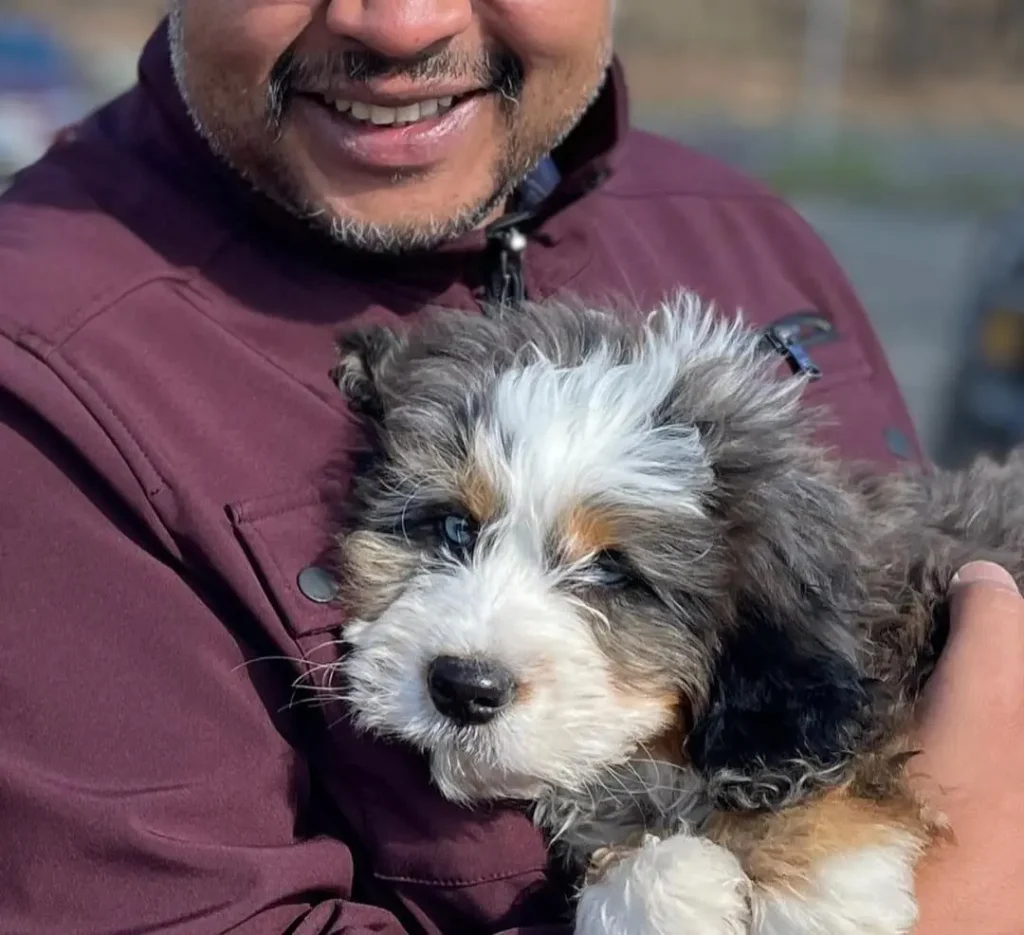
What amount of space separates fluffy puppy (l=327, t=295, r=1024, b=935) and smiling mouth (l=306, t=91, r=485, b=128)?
1.72ft

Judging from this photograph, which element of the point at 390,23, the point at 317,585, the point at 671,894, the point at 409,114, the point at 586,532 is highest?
the point at 390,23

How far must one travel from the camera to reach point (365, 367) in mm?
2854

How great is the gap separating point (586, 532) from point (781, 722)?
0.41m

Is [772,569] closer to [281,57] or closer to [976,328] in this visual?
[281,57]

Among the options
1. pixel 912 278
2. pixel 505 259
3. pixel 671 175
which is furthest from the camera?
pixel 912 278

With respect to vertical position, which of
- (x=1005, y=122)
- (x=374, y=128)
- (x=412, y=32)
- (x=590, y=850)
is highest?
(x=412, y=32)

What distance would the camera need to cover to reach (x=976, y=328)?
26.2ft

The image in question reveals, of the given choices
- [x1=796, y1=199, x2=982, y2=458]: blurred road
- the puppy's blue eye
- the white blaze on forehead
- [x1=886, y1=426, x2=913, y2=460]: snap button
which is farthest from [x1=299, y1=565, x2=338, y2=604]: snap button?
[x1=796, y1=199, x2=982, y2=458]: blurred road

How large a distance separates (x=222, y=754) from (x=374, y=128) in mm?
1201

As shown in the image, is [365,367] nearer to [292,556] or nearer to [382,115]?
[292,556]

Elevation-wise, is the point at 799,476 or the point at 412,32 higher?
the point at 412,32

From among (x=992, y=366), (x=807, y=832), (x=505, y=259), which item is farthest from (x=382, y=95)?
(x=992, y=366)

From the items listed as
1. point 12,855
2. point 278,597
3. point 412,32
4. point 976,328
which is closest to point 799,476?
point 278,597

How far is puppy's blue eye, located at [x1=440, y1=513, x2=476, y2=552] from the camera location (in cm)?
264
